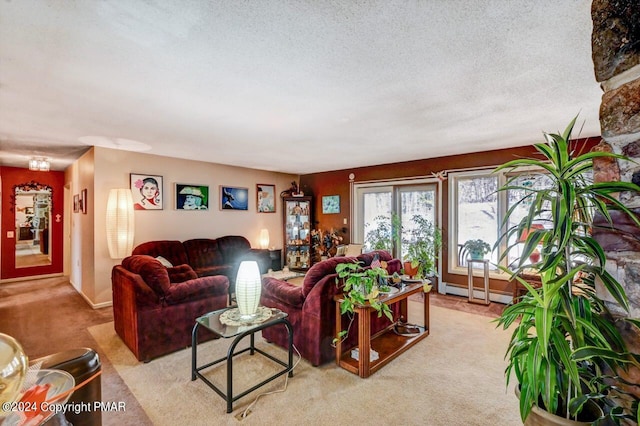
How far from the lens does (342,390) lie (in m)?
2.29

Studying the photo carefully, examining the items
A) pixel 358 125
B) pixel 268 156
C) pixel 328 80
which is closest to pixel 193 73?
pixel 328 80

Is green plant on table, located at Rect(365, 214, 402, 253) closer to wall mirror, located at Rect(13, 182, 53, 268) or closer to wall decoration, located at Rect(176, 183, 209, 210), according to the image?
wall decoration, located at Rect(176, 183, 209, 210)

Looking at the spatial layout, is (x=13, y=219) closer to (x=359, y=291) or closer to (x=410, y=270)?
(x=359, y=291)

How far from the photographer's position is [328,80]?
221 cm

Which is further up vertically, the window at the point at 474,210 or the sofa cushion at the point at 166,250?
the window at the point at 474,210

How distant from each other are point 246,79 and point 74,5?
3.31 feet

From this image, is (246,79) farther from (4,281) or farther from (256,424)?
(4,281)

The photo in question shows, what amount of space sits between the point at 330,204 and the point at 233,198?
2.22 meters

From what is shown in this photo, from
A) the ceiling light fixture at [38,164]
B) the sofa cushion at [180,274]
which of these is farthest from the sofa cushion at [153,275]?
the ceiling light fixture at [38,164]

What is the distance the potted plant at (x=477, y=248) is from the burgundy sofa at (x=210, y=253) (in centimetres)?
372

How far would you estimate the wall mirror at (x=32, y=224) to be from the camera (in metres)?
6.16

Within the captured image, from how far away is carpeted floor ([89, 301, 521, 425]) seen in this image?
79.0 inches

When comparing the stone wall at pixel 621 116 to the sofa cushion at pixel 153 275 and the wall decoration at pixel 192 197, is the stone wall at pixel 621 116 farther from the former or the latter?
the wall decoration at pixel 192 197

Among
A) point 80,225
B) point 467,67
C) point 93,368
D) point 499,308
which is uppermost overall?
point 467,67
